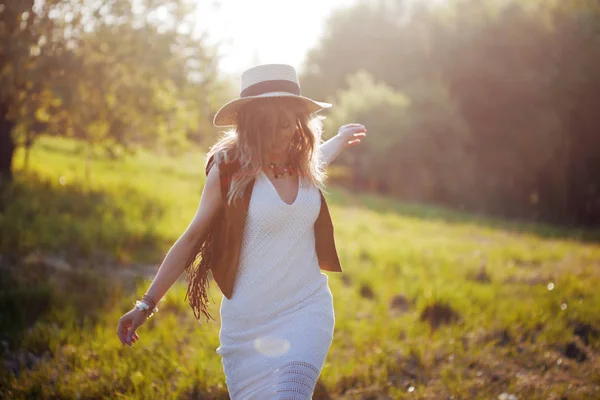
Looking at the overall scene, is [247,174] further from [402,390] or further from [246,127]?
[402,390]

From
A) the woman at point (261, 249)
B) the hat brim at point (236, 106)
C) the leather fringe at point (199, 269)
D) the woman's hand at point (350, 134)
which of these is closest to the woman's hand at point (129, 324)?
the woman at point (261, 249)

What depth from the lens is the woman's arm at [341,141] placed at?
3.74 m

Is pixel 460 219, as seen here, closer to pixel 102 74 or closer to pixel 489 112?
Result: pixel 489 112

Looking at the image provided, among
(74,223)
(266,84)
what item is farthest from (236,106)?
(74,223)

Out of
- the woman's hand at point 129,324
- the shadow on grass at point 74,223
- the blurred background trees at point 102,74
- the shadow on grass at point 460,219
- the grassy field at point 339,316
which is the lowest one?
the shadow on grass at point 460,219

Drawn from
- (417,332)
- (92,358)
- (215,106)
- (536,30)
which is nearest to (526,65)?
(536,30)

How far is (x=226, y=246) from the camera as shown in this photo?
9.84ft

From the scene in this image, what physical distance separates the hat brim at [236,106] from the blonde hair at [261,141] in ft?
0.13

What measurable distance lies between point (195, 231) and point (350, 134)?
4.51ft

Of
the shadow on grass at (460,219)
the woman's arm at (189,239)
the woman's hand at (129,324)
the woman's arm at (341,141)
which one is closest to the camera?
the woman's hand at (129,324)

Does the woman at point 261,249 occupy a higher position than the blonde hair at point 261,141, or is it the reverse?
the blonde hair at point 261,141

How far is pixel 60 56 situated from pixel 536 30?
78.0 ft

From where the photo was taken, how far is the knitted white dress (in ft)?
9.50

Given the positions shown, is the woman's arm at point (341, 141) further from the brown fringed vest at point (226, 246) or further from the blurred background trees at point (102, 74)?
the blurred background trees at point (102, 74)
